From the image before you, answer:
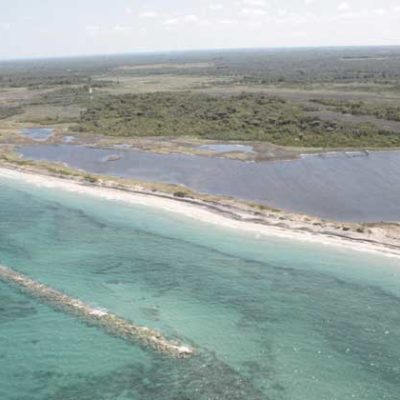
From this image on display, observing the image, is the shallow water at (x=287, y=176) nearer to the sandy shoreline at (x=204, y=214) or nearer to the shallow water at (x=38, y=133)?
the sandy shoreline at (x=204, y=214)

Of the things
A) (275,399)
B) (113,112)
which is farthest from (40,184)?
(113,112)

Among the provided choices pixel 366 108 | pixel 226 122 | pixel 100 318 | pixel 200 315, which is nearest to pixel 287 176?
pixel 200 315

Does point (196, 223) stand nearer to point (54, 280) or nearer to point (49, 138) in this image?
point (54, 280)

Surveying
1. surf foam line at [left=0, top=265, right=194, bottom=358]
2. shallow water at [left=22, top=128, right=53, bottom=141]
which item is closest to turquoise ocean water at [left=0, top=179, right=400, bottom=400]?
surf foam line at [left=0, top=265, right=194, bottom=358]

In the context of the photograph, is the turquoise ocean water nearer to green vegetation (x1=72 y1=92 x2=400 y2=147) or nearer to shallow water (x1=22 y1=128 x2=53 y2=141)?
green vegetation (x1=72 y1=92 x2=400 y2=147)

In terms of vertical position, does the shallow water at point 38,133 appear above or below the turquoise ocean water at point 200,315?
above

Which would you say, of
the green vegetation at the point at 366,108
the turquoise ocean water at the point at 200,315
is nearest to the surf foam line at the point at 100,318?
the turquoise ocean water at the point at 200,315
